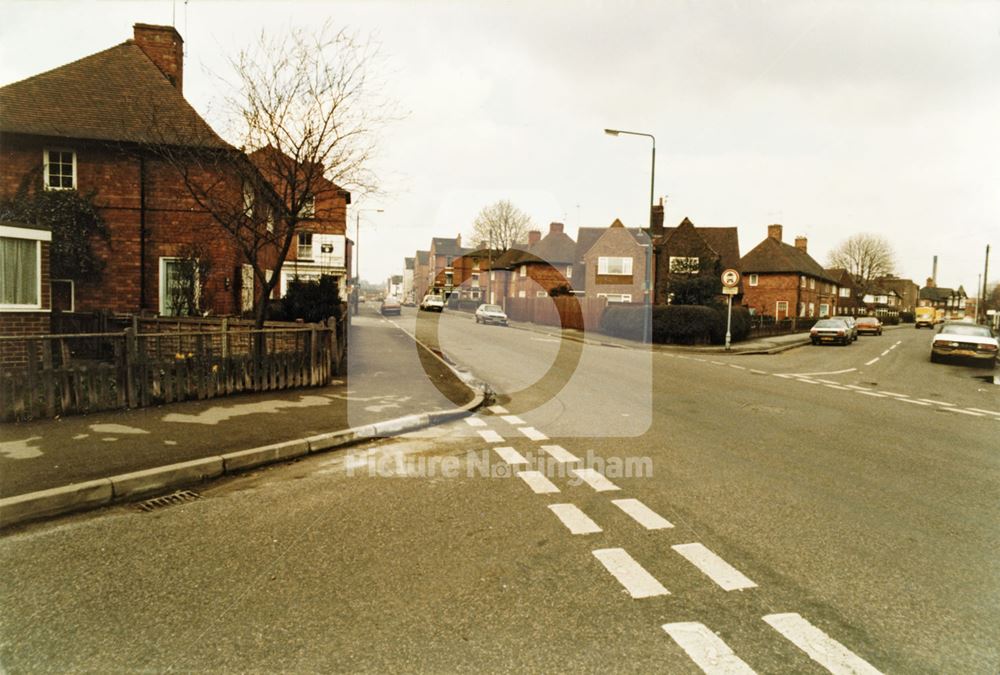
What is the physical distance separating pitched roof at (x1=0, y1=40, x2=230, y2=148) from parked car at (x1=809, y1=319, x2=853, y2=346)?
3134 cm

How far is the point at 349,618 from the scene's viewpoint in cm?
317

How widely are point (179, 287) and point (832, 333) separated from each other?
32122 millimetres

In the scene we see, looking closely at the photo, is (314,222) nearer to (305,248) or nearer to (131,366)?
(131,366)

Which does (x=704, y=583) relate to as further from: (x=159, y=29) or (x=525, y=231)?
(x=525, y=231)

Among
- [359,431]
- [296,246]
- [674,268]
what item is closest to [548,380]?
[359,431]

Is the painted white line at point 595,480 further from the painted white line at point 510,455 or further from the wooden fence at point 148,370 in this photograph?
the wooden fence at point 148,370

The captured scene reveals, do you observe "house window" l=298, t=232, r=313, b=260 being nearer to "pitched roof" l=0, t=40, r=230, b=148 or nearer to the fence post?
"pitched roof" l=0, t=40, r=230, b=148

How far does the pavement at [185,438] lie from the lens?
5125 mm

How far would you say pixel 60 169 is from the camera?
18656mm

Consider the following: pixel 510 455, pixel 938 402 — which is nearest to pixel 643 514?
pixel 510 455

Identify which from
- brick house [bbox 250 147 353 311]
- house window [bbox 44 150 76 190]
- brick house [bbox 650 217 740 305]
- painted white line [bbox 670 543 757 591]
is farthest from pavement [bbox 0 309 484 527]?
brick house [bbox 650 217 740 305]

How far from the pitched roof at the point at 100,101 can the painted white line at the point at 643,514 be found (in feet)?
54.7

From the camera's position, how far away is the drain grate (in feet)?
16.5

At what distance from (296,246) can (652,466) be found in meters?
36.9
